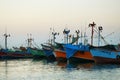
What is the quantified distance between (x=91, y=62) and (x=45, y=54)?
18.0 meters

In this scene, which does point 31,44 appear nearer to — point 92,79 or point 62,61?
point 62,61

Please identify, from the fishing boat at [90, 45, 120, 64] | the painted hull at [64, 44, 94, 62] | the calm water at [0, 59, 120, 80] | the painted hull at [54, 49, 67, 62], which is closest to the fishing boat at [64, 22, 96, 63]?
the painted hull at [64, 44, 94, 62]

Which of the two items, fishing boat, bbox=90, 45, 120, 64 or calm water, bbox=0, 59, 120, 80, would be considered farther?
A: fishing boat, bbox=90, 45, 120, 64

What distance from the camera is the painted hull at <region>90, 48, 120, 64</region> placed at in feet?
156

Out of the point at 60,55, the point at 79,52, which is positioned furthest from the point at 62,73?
the point at 60,55

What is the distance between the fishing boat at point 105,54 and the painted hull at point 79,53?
1.06m

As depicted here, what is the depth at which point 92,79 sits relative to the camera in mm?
→ 29391

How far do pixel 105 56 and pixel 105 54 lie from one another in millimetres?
500

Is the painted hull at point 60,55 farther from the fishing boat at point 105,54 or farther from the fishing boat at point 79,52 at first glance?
the fishing boat at point 105,54

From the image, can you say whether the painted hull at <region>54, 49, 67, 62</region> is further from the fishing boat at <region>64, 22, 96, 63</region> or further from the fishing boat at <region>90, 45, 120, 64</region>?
the fishing boat at <region>90, 45, 120, 64</region>

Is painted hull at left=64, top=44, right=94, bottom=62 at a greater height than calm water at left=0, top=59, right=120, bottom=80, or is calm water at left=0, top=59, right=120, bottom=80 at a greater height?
painted hull at left=64, top=44, right=94, bottom=62

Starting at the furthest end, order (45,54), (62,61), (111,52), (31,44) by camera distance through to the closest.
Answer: (31,44) < (45,54) < (62,61) < (111,52)

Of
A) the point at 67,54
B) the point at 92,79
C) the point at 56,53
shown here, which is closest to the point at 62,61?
the point at 56,53

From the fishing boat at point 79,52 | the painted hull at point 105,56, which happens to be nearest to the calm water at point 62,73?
the painted hull at point 105,56
